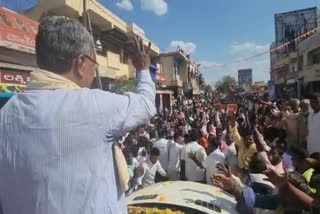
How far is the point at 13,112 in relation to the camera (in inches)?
66.4

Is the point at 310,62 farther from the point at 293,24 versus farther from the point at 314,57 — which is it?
the point at 293,24

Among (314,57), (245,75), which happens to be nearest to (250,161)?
(314,57)

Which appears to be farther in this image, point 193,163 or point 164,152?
point 164,152

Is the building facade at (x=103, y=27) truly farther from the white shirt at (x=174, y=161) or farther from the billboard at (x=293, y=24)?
the billboard at (x=293, y=24)

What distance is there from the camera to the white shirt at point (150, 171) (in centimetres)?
693

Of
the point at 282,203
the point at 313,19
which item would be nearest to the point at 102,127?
the point at 282,203

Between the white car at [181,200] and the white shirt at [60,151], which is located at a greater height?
the white shirt at [60,151]

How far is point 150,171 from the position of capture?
7.01 meters

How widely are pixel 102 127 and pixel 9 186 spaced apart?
413 mm

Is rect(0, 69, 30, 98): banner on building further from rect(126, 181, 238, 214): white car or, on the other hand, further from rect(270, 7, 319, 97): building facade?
rect(270, 7, 319, 97): building facade

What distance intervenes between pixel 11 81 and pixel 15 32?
1.57 m

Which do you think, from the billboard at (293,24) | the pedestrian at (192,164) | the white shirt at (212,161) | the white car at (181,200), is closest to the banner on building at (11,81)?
the pedestrian at (192,164)

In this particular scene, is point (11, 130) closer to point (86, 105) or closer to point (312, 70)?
point (86, 105)

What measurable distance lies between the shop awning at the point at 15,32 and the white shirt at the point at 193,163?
22.0ft
